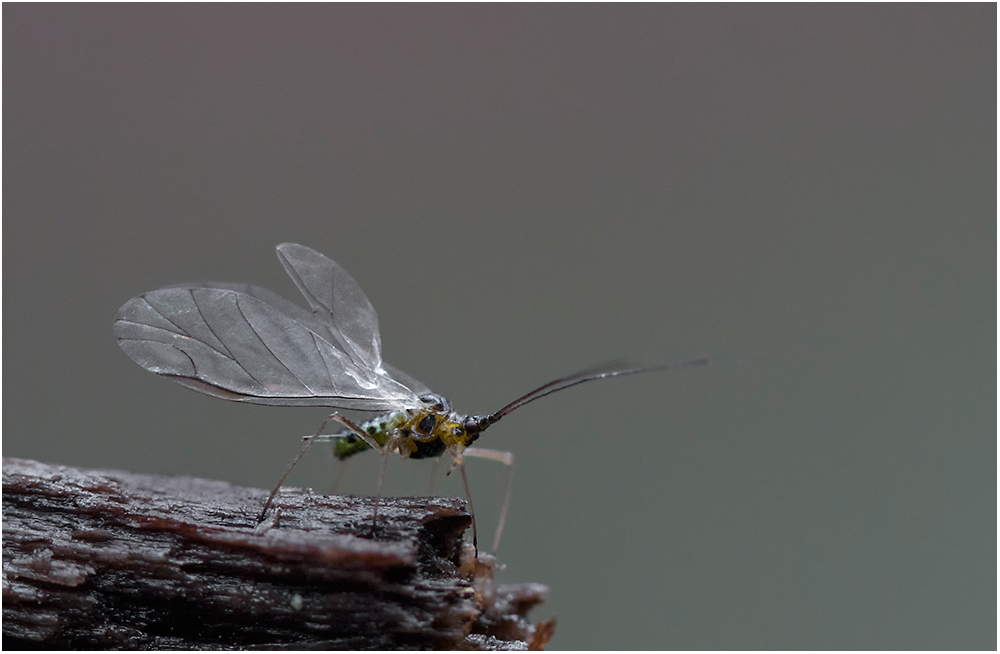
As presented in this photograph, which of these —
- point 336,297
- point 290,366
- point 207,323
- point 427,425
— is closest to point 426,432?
point 427,425

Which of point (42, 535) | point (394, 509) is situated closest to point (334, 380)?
point (394, 509)

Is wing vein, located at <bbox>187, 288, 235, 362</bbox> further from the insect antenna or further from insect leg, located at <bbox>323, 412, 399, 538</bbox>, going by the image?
the insect antenna

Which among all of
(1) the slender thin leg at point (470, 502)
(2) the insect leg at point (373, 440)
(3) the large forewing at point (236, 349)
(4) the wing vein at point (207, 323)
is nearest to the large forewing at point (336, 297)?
(3) the large forewing at point (236, 349)

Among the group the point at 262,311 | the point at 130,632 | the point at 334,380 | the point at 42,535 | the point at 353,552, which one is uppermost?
the point at 262,311

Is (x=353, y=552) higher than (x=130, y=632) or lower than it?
higher

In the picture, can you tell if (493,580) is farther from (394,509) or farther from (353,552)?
(353,552)

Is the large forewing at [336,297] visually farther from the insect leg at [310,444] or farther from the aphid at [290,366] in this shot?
the insect leg at [310,444]

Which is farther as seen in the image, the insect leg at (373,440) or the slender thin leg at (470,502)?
the insect leg at (373,440)
